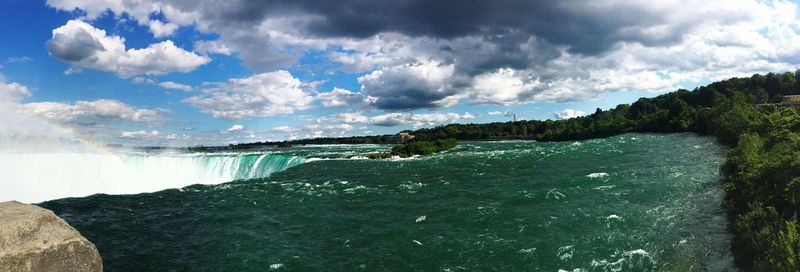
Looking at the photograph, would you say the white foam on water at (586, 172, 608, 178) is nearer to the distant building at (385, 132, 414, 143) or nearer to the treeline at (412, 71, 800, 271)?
the treeline at (412, 71, 800, 271)

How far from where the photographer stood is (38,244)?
1101 centimetres

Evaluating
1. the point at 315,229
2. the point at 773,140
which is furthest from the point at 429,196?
the point at 773,140

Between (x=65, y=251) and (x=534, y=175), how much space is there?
30.8 m

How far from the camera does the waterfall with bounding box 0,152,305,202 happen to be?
38.2 m

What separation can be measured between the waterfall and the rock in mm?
32097

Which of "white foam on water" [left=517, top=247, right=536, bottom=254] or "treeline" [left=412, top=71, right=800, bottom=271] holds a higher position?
"treeline" [left=412, top=71, right=800, bottom=271]

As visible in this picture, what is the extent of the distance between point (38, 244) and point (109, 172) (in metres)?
38.4

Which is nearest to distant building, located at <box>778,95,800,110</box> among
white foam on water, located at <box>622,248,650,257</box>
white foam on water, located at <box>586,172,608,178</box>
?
white foam on water, located at <box>586,172,608,178</box>

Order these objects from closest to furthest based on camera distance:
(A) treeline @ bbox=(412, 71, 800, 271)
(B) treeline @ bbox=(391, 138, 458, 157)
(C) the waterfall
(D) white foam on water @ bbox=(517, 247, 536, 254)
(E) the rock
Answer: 1. (E) the rock
2. (A) treeline @ bbox=(412, 71, 800, 271)
3. (D) white foam on water @ bbox=(517, 247, 536, 254)
4. (C) the waterfall
5. (B) treeline @ bbox=(391, 138, 458, 157)

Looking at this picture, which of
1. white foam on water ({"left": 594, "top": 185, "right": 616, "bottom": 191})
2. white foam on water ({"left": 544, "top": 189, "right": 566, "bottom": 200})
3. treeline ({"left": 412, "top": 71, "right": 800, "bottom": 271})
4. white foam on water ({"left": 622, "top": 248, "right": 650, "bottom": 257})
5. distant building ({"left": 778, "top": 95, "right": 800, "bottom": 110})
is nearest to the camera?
treeline ({"left": 412, "top": 71, "right": 800, "bottom": 271})

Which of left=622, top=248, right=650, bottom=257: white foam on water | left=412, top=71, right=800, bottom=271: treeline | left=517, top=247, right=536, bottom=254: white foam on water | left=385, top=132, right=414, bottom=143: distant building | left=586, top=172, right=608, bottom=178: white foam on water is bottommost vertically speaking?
left=622, top=248, right=650, bottom=257: white foam on water

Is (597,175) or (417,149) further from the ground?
(417,149)

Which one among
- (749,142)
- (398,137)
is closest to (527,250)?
(749,142)

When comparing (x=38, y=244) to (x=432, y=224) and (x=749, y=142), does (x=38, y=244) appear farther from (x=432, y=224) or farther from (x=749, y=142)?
(x=749, y=142)
